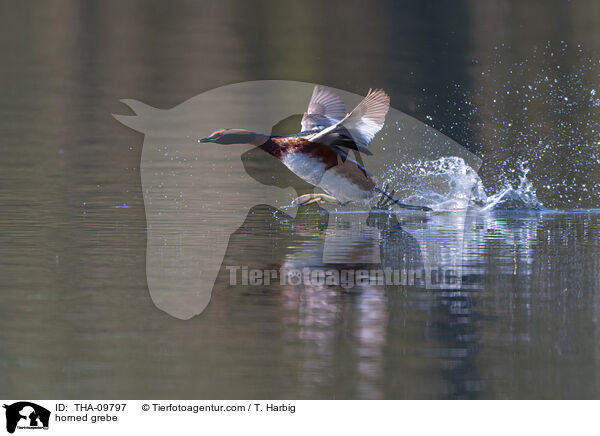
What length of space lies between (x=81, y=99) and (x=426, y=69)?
830 centimetres

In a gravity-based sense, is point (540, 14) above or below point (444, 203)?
above

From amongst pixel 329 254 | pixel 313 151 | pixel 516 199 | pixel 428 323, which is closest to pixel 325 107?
pixel 313 151

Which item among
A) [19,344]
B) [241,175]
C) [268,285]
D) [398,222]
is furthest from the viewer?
[241,175]

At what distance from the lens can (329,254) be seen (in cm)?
1016

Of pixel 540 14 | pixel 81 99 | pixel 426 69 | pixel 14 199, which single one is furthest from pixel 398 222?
pixel 540 14

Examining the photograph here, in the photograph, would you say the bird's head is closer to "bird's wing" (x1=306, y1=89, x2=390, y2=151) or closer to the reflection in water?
"bird's wing" (x1=306, y1=89, x2=390, y2=151)

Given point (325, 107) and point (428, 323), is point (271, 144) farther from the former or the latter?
point (428, 323)

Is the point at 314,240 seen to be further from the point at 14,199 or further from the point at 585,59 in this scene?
the point at 585,59

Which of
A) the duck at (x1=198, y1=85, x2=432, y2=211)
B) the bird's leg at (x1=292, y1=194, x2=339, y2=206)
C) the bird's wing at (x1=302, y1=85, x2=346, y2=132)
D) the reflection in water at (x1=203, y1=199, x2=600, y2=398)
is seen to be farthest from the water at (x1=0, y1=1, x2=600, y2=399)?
the bird's wing at (x1=302, y1=85, x2=346, y2=132)

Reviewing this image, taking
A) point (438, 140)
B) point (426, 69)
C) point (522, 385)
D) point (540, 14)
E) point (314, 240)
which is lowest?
point (522, 385)

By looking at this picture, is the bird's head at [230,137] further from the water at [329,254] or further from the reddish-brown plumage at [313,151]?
the water at [329,254]

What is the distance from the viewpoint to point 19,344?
6926 mm
